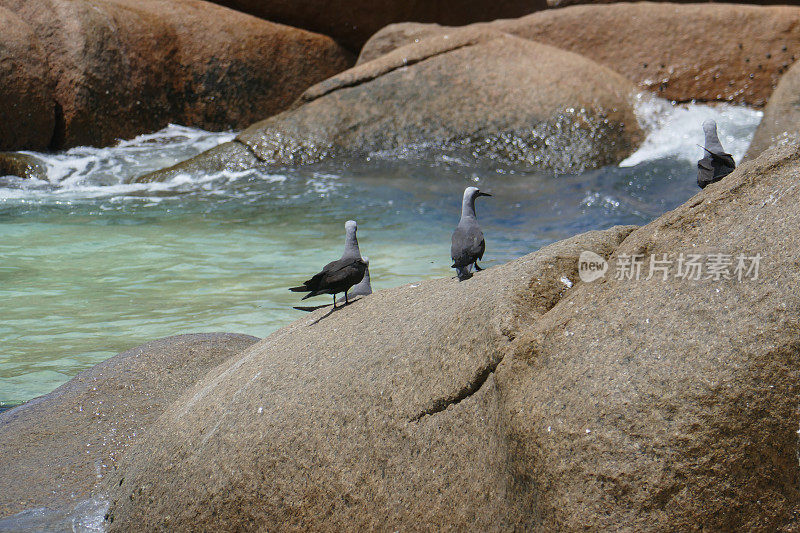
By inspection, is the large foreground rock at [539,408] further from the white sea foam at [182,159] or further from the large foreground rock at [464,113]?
the large foreground rock at [464,113]

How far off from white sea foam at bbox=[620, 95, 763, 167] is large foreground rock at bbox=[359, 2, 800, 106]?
0.32m

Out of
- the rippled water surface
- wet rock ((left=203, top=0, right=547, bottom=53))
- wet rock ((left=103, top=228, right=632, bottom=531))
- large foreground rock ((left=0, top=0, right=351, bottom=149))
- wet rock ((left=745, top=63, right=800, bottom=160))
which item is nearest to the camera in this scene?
wet rock ((left=103, top=228, right=632, bottom=531))

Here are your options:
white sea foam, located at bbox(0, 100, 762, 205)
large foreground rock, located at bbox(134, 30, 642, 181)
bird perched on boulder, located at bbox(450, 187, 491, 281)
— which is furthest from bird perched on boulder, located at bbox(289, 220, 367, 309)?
large foreground rock, located at bbox(134, 30, 642, 181)

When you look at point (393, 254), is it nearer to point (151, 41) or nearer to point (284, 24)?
point (151, 41)

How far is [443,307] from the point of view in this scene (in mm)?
3613

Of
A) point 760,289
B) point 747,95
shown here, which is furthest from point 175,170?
point 760,289

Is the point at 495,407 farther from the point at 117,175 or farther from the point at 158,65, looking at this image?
the point at 158,65

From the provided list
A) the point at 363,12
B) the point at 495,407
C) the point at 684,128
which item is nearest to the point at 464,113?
the point at 684,128

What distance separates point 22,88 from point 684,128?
9.65 meters

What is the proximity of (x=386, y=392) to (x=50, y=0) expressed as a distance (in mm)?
12238

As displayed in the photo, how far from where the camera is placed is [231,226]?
10.1 meters

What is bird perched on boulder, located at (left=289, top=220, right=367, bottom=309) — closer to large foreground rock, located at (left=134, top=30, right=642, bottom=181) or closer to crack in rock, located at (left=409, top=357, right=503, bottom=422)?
crack in rock, located at (left=409, top=357, right=503, bottom=422)

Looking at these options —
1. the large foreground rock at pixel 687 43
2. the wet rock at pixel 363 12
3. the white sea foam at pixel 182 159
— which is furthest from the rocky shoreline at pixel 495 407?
the wet rock at pixel 363 12

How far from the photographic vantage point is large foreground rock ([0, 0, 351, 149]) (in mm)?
13344
